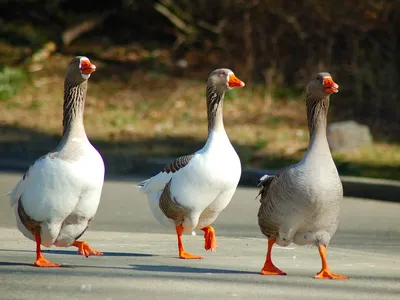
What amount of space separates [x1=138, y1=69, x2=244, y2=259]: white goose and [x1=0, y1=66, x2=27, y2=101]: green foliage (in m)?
11.6

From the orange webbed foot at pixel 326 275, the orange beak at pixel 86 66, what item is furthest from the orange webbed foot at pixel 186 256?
the orange beak at pixel 86 66

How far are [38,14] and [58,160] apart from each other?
16.0 meters

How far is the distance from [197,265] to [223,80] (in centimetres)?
181

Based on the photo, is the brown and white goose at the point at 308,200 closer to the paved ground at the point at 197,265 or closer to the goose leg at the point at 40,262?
the paved ground at the point at 197,265

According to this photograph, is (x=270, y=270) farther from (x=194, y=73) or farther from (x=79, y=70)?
(x=194, y=73)

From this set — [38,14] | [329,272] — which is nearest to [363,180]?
[329,272]

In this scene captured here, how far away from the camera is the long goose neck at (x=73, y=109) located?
6.91m

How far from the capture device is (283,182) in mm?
6434

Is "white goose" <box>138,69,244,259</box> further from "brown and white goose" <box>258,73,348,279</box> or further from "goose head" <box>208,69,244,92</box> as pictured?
"brown and white goose" <box>258,73,348,279</box>

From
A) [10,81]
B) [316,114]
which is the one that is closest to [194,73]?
[10,81]

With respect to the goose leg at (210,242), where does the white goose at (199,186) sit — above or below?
above

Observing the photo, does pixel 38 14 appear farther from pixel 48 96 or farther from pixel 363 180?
pixel 363 180

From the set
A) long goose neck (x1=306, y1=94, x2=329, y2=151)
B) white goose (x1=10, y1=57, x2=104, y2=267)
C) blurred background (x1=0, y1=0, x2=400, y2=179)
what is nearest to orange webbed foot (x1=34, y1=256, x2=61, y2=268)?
white goose (x1=10, y1=57, x2=104, y2=267)

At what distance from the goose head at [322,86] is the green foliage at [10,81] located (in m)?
12.8
